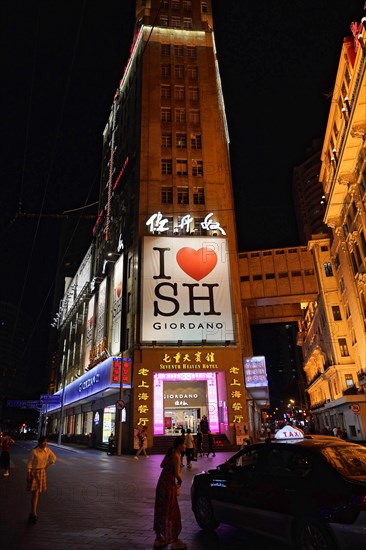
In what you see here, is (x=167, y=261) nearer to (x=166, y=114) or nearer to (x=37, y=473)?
(x=166, y=114)

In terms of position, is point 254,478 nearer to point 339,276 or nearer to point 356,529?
point 356,529

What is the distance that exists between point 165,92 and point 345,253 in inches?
975

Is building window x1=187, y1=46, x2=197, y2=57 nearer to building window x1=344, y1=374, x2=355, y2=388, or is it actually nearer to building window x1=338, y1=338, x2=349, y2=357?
building window x1=338, y1=338, x2=349, y2=357

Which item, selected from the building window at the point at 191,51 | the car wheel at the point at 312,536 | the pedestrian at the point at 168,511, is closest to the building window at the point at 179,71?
the building window at the point at 191,51

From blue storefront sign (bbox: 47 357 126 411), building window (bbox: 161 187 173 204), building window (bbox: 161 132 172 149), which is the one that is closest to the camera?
blue storefront sign (bbox: 47 357 126 411)

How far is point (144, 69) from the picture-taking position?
39.8 metres

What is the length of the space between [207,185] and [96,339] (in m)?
19.4

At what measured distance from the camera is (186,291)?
29.2m

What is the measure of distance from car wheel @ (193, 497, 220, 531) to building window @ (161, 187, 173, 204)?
28730 millimetres

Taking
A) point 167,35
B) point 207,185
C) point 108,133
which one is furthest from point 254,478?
point 108,133

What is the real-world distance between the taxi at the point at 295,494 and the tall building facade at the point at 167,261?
1671 centimetres

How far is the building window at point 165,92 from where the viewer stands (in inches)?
1526

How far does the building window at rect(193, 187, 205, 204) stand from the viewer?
3412 cm

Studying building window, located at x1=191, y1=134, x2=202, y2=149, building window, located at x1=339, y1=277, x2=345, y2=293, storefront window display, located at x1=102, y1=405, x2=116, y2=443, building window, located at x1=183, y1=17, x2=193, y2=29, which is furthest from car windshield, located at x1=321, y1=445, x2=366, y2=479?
building window, located at x1=183, y1=17, x2=193, y2=29
